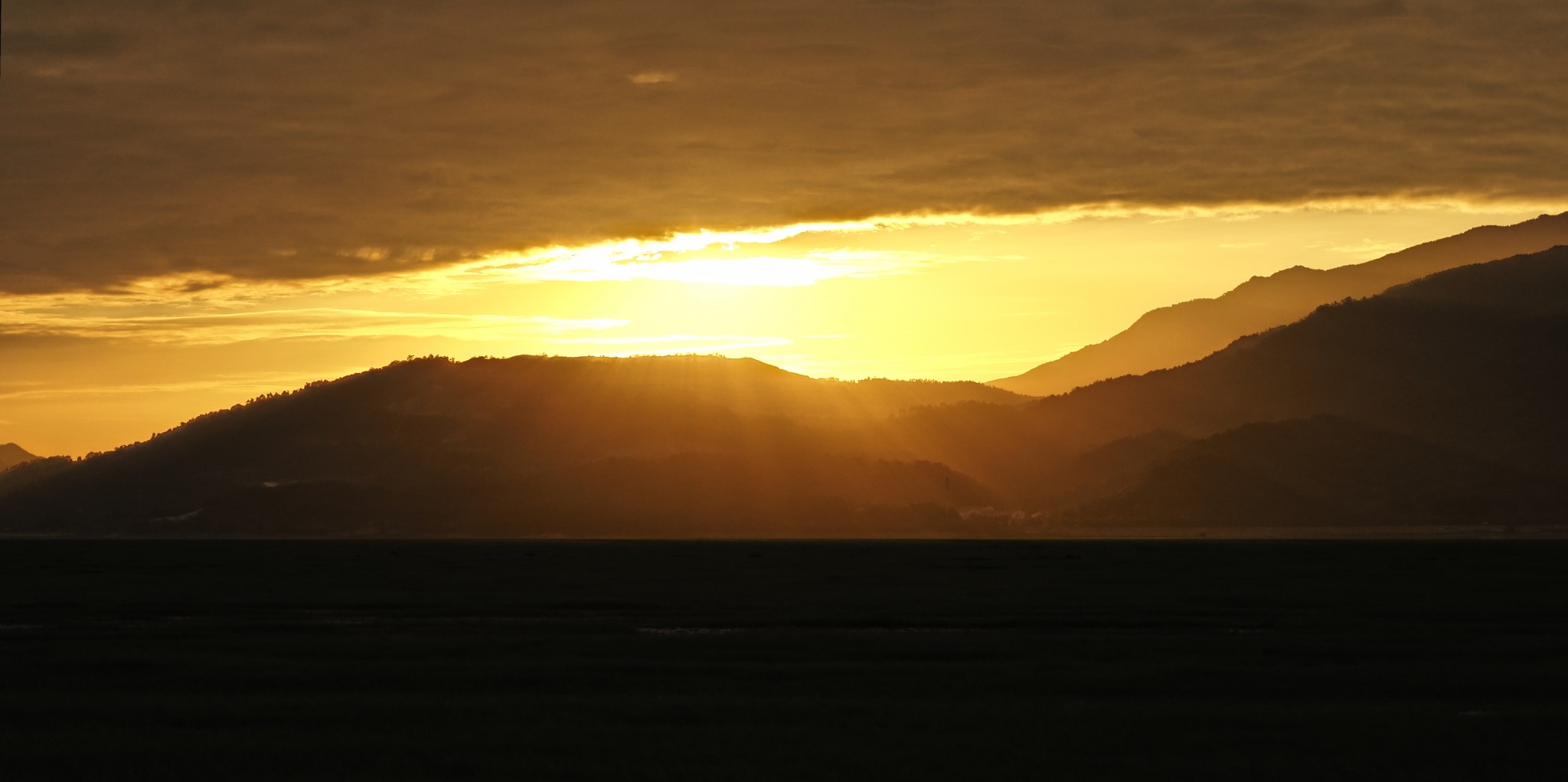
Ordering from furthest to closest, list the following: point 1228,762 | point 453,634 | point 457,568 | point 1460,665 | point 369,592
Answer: point 457,568 < point 369,592 < point 453,634 < point 1460,665 < point 1228,762

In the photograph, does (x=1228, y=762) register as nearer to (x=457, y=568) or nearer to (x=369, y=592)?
(x=369, y=592)

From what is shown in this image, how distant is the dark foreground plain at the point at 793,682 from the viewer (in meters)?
31.4

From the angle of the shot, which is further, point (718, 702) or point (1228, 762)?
point (718, 702)

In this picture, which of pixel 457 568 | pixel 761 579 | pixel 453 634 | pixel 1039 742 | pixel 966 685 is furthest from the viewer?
pixel 457 568

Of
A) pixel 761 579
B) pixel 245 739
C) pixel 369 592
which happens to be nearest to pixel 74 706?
pixel 245 739

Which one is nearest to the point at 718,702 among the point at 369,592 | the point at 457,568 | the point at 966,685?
the point at 966,685

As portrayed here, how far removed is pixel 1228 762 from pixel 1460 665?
2000 cm

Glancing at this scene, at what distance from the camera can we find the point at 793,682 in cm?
4403

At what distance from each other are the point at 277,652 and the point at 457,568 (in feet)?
246

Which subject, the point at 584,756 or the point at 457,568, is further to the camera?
the point at 457,568

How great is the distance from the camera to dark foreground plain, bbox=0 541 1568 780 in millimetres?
31359

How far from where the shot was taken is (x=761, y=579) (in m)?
102

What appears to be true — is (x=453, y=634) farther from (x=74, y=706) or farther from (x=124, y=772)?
(x=124, y=772)

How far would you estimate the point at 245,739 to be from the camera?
34.2 metres
